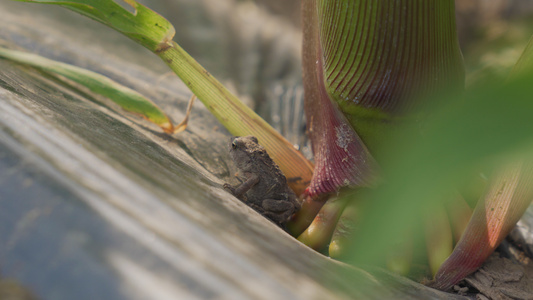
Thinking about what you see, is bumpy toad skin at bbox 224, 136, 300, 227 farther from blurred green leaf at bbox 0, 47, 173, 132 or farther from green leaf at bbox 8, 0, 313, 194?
blurred green leaf at bbox 0, 47, 173, 132

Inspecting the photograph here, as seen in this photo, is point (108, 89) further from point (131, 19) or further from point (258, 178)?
point (258, 178)

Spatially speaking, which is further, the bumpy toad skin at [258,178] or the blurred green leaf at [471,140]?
the bumpy toad skin at [258,178]

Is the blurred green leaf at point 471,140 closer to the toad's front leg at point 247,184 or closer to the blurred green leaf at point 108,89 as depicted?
the toad's front leg at point 247,184

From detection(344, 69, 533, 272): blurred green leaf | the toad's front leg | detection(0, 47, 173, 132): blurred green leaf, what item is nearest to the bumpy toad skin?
the toad's front leg

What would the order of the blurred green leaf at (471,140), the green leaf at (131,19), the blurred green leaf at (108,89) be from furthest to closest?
1. the blurred green leaf at (108,89)
2. the green leaf at (131,19)
3. the blurred green leaf at (471,140)

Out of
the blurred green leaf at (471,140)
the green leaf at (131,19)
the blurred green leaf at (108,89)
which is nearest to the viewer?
the blurred green leaf at (471,140)

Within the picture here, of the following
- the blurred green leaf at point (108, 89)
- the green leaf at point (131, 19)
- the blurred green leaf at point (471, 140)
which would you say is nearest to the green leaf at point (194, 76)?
the green leaf at point (131, 19)

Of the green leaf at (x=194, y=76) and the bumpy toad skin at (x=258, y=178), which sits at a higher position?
the green leaf at (x=194, y=76)

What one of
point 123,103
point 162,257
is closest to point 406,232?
point 162,257
